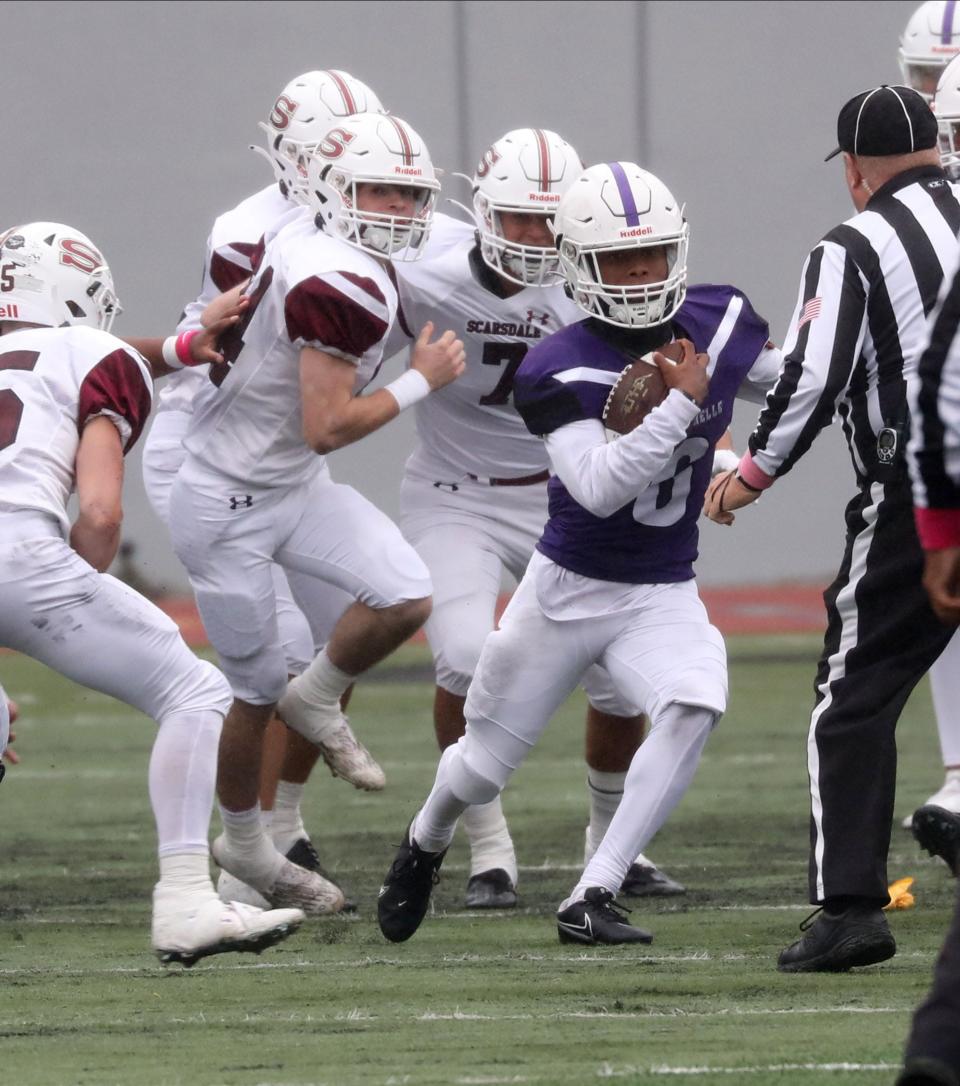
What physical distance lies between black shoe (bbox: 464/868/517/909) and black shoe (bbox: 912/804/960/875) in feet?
4.31

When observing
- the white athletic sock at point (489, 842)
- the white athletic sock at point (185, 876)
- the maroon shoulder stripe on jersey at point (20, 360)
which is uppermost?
the maroon shoulder stripe on jersey at point (20, 360)

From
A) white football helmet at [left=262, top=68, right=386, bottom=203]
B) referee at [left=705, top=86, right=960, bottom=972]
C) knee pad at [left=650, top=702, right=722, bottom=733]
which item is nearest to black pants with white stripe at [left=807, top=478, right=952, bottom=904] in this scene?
referee at [left=705, top=86, right=960, bottom=972]

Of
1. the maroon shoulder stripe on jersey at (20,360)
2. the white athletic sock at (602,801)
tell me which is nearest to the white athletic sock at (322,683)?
the white athletic sock at (602,801)

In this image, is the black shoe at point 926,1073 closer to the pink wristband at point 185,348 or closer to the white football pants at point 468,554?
the white football pants at point 468,554

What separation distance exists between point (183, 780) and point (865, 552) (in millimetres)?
1359

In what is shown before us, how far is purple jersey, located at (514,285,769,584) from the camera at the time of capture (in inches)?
184

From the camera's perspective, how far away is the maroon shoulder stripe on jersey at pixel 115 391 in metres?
4.42

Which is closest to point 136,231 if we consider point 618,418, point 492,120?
point 492,120

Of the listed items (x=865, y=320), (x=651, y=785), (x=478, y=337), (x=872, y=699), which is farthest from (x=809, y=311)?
(x=478, y=337)

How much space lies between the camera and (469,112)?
12.3 m

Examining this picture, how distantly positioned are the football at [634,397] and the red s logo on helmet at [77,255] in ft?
3.69

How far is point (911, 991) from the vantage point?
4066mm

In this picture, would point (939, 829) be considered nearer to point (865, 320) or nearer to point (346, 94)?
point (865, 320)

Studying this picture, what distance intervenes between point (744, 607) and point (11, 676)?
13.1ft
